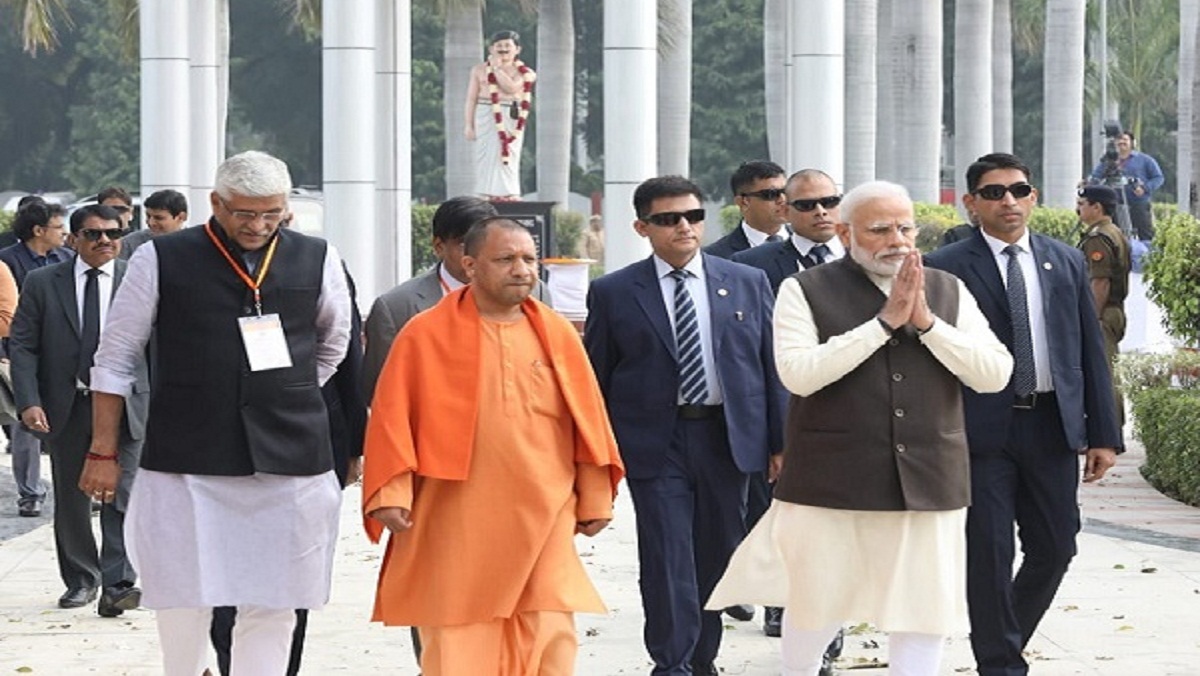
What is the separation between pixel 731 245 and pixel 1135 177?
20223mm

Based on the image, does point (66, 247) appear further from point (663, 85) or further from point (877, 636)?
point (663, 85)

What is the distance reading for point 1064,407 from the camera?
825 centimetres

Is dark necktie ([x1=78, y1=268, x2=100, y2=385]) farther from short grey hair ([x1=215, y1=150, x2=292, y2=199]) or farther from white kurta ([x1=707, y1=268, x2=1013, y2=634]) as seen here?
white kurta ([x1=707, y1=268, x2=1013, y2=634])

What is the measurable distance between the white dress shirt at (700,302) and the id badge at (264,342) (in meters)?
1.67

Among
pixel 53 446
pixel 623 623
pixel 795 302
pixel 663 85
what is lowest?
pixel 623 623

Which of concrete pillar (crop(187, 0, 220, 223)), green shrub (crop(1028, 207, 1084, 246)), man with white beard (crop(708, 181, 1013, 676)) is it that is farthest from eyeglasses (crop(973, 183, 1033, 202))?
green shrub (crop(1028, 207, 1084, 246))

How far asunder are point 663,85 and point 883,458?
32.8m

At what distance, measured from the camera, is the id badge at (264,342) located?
24.4 ft

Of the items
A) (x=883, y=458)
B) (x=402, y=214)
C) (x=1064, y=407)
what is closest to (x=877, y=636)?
(x=1064, y=407)

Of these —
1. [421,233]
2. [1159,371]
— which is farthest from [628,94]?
[421,233]

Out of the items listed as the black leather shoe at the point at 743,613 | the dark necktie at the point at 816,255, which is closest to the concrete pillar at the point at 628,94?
the black leather shoe at the point at 743,613

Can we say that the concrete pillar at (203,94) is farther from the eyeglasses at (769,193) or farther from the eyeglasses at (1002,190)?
the eyeglasses at (1002,190)

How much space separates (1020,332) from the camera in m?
8.34

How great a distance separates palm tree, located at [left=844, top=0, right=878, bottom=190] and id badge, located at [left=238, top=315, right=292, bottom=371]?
27.2m
